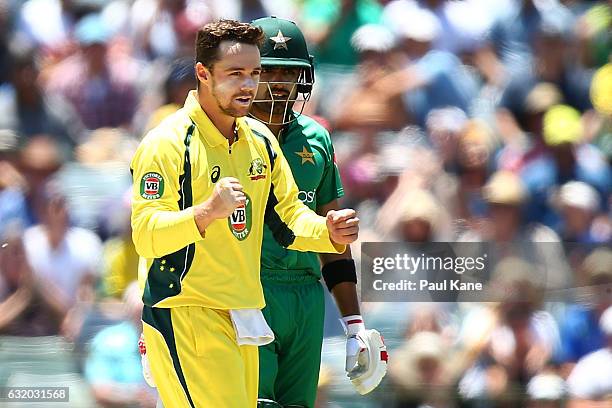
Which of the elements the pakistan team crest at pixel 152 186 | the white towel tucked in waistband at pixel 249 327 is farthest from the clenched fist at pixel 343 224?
the pakistan team crest at pixel 152 186

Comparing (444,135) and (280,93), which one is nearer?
(280,93)

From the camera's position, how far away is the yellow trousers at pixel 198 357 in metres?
4.05

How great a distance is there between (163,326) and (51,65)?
2868 millimetres

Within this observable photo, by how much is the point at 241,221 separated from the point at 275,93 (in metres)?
1.16

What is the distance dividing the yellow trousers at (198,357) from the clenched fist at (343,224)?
43 cm

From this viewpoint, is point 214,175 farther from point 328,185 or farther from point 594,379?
point 594,379

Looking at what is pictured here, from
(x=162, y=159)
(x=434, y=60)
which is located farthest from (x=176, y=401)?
(x=434, y=60)

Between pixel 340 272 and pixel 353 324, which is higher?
pixel 340 272

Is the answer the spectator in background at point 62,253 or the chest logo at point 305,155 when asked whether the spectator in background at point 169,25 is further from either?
the chest logo at point 305,155

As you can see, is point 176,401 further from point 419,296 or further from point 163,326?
point 419,296

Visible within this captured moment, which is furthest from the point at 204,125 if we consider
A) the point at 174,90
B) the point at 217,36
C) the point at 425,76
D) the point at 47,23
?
the point at 47,23

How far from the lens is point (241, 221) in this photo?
4098 millimetres

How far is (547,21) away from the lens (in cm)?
655

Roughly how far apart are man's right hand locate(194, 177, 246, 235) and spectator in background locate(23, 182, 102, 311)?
2.84m
